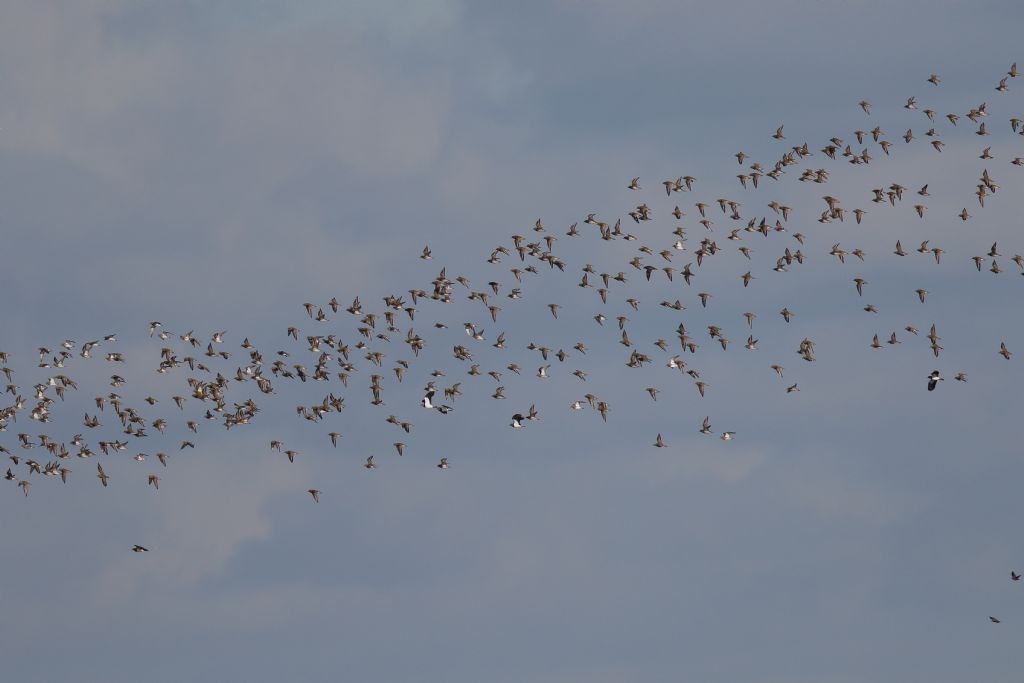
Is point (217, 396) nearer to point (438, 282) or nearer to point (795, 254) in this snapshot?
point (438, 282)

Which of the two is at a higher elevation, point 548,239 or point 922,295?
point 548,239

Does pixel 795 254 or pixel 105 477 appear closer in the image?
pixel 795 254

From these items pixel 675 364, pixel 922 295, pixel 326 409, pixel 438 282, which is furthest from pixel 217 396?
pixel 922 295

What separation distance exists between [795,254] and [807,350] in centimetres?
639

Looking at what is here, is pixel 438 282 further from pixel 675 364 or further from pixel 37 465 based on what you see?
pixel 37 465

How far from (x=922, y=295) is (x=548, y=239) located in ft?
84.3

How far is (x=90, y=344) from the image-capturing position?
148 m

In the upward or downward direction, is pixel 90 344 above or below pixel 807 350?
above

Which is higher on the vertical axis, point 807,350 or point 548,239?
point 548,239

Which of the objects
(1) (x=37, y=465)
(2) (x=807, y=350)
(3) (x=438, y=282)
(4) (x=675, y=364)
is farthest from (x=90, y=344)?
(2) (x=807, y=350)

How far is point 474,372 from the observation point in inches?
5669

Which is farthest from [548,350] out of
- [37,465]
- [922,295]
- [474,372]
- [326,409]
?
[37,465]

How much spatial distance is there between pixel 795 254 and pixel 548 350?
17874mm

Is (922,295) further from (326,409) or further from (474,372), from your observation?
(326,409)
